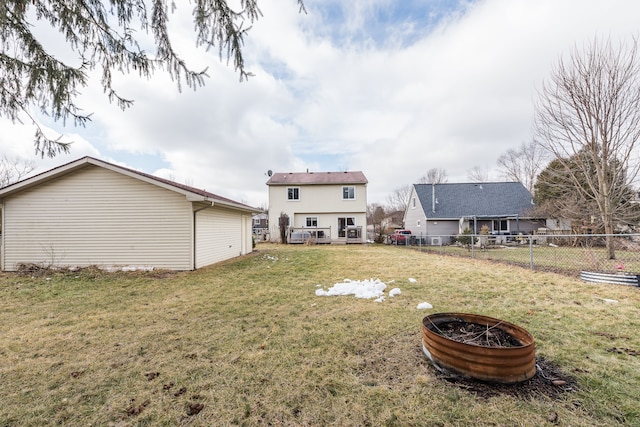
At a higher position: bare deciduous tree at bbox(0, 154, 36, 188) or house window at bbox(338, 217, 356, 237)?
bare deciduous tree at bbox(0, 154, 36, 188)

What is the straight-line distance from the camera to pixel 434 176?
4066 cm

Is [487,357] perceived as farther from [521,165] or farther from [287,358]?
[521,165]

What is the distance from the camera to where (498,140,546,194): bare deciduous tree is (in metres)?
28.5

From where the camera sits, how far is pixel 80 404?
2.17m

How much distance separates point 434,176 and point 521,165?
11836mm

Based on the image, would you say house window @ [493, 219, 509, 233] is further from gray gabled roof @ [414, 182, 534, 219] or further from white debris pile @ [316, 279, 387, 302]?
white debris pile @ [316, 279, 387, 302]

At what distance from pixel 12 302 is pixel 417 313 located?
25.4 feet

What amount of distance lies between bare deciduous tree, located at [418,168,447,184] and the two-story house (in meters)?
23.7

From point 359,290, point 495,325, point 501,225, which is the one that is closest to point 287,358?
point 495,325

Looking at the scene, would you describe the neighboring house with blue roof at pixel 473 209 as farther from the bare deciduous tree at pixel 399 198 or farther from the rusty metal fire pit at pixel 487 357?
the bare deciduous tree at pixel 399 198

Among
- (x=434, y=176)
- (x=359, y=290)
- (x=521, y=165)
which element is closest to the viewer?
(x=359, y=290)

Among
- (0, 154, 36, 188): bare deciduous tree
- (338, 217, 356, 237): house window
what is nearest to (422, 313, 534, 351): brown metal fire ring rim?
(338, 217, 356, 237): house window

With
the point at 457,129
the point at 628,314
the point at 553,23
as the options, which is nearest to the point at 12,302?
the point at 628,314

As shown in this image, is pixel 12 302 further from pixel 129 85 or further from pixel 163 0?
pixel 163 0
